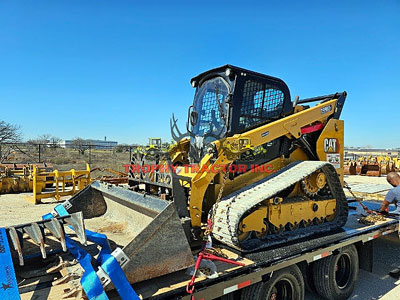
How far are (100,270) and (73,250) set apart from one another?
872 mm

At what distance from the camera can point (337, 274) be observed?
507 centimetres

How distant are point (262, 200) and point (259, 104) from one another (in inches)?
73.7

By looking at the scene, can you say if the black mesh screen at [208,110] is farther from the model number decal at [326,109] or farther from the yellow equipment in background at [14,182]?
the yellow equipment in background at [14,182]

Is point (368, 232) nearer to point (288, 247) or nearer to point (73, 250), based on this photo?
point (288, 247)

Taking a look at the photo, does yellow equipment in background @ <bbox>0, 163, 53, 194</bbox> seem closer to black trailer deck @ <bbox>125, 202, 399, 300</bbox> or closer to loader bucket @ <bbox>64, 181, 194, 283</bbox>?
loader bucket @ <bbox>64, 181, 194, 283</bbox>

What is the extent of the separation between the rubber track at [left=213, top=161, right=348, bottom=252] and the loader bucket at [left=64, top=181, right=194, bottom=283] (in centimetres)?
76

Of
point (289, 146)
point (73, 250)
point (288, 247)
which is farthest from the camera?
point (289, 146)

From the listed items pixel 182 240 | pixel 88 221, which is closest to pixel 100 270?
pixel 182 240

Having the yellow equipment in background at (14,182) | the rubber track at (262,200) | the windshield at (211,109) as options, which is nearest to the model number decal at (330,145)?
the rubber track at (262,200)

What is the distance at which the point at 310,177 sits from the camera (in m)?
5.04

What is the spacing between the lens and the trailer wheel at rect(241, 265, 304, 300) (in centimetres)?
363

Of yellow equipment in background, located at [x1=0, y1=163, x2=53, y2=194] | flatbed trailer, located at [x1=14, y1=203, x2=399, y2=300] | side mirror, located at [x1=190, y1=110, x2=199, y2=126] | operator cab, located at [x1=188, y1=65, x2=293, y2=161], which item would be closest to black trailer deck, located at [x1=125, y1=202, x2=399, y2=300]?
flatbed trailer, located at [x1=14, y1=203, x2=399, y2=300]

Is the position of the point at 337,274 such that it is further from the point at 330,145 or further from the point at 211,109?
the point at 211,109

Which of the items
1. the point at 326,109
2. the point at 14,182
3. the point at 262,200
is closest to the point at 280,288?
the point at 262,200
